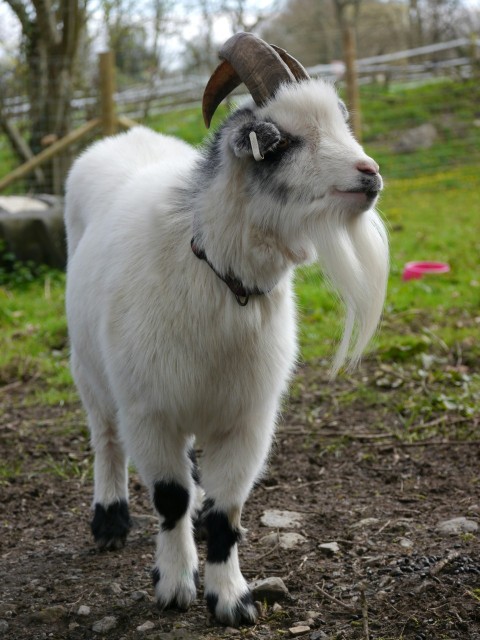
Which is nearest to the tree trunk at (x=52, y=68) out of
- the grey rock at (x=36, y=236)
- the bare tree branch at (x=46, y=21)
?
the bare tree branch at (x=46, y=21)

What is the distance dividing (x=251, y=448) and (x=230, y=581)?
1.43 ft

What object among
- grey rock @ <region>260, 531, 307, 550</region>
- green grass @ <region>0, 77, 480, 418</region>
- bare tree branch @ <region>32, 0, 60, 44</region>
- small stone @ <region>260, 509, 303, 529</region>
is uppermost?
bare tree branch @ <region>32, 0, 60, 44</region>

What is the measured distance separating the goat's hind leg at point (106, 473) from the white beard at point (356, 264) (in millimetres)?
1119

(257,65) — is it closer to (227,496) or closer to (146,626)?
(227,496)

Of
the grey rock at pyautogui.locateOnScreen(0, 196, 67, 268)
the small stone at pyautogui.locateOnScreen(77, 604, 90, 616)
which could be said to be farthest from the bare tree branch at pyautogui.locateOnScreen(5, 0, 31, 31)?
the small stone at pyautogui.locateOnScreen(77, 604, 90, 616)

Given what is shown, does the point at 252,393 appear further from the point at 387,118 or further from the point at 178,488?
the point at 387,118

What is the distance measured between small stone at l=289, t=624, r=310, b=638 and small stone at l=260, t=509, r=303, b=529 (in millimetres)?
783

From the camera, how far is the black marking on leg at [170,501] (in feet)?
9.40

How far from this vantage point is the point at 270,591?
A: 2.84m

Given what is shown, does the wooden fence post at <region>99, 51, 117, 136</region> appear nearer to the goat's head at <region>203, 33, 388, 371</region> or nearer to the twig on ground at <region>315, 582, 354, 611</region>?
the goat's head at <region>203, 33, 388, 371</region>

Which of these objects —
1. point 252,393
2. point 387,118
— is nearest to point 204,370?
point 252,393

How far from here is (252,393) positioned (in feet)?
9.05

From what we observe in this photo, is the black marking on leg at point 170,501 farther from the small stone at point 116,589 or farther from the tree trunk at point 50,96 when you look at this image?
the tree trunk at point 50,96

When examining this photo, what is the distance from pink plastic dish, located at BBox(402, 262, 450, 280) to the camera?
23.3 feet
